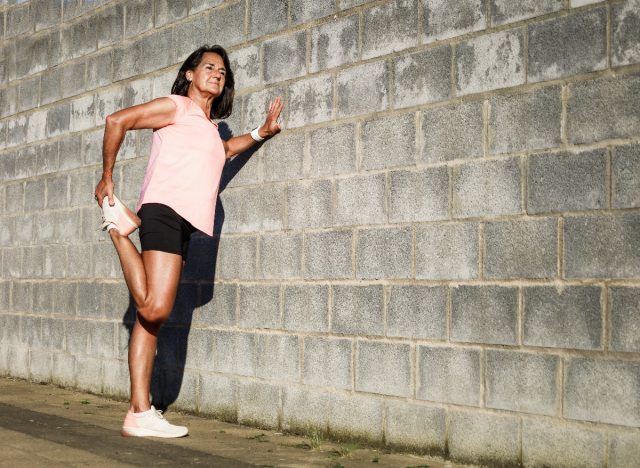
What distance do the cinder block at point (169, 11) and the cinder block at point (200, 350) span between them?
193 centimetres

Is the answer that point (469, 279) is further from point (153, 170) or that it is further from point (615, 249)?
point (153, 170)

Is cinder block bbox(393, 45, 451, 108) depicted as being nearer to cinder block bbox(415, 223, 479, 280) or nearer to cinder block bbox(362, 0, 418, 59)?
cinder block bbox(362, 0, 418, 59)

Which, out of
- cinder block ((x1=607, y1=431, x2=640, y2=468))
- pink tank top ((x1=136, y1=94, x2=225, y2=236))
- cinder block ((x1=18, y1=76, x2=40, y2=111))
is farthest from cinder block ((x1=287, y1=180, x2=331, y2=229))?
cinder block ((x1=18, y1=76, x2=40, y2=111))

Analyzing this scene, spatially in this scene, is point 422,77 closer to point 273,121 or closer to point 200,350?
point 273,121

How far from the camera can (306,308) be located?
504cm

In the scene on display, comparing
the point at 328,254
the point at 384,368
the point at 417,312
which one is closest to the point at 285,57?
the point at 328,254

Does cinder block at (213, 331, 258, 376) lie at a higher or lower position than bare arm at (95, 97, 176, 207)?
lower

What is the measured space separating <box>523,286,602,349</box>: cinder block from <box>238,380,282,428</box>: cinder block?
5.48ft

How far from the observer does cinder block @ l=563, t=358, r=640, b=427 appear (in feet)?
11.8

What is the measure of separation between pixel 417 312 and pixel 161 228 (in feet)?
4.53

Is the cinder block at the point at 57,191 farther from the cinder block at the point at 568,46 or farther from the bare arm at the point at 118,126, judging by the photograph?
the cinder block at the point at 568,46

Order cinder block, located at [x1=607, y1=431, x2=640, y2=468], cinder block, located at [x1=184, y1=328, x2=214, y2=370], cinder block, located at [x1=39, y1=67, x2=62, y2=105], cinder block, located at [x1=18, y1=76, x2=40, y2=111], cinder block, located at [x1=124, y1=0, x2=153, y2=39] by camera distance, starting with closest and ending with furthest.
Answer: cinder block, located at [x1=607, y1=431, x2=640, y2=468], cinder block, located at [x1=184, y1=328, x2=214, y2=370], cinder block, located at [x1=124, y1=0, x2=153, y2=39], cinder block, located at [x1=39, y1=67, x2=62, y2=105], cinder block, located at [x1=18, y1=76, x2=40, y2=111]

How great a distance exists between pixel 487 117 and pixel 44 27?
4513 mm

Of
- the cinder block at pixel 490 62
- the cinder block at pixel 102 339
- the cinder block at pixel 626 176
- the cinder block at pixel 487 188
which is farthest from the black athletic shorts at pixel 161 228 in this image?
the cinder block at pixel 626 176
